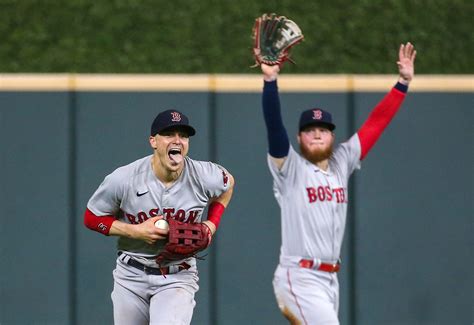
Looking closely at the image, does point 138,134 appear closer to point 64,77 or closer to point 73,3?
point 64,77

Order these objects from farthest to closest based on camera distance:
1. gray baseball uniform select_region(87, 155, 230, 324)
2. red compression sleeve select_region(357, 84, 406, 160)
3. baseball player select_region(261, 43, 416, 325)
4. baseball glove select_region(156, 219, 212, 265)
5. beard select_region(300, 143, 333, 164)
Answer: red compression sleeve select_region(357, 84, 406, 160), beard select_region(300, 143, 333, 164), baseball player select_region(261, 43, 416, 325), gray baseball uniform select_region(87, 155, 230, 324), baseball glove select_region(156, 219, 212, 265)

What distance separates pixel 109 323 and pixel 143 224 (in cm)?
245

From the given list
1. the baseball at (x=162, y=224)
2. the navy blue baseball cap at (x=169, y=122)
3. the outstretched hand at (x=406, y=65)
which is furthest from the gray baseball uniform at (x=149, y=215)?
the outstretched hand at (x=406, y=65)

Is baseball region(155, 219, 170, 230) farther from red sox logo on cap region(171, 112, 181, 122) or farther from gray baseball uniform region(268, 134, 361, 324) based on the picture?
gray baseball uniform region(268, 134, 361, 324)

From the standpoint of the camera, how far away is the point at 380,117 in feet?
21.5

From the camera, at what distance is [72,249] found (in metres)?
7.77

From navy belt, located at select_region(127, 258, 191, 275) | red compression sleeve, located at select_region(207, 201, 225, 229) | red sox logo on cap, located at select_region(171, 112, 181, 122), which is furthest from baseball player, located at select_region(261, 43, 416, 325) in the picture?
navy belt, located at select_region(127, 258, 191, 275)

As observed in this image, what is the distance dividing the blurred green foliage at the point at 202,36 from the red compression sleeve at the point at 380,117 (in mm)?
1762

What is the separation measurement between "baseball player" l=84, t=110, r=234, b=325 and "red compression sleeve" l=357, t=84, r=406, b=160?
1.07m

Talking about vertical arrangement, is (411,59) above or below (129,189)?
above

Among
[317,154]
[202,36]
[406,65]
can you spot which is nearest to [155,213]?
[317,154]

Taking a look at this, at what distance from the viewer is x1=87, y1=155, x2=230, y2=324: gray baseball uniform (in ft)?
18.6

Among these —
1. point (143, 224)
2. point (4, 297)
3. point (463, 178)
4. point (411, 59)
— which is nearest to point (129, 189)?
point (143, 224)

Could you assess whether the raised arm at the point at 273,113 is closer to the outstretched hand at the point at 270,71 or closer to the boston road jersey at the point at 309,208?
the outstretched hand at the point at 270,71
